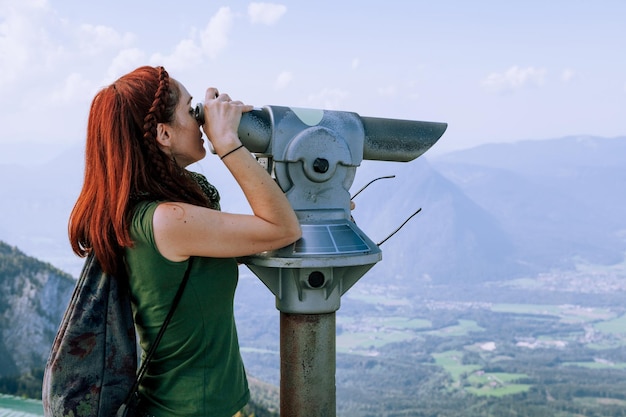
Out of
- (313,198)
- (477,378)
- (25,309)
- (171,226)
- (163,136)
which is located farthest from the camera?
(477,378)

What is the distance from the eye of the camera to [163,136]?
160 cm

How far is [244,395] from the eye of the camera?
172cm

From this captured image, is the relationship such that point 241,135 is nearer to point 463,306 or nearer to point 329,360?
point 329,360

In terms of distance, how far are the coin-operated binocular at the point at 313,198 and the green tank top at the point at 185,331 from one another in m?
0.24

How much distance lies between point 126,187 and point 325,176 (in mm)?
538

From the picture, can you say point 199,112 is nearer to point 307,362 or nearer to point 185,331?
point 185,331

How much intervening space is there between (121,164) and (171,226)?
18cm

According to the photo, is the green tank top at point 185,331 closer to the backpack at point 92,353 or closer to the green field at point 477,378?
the backpack at point 92,353

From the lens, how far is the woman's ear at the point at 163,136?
1593 millimetres

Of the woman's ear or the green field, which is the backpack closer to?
the woman's ear

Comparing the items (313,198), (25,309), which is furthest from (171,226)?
(25,309)

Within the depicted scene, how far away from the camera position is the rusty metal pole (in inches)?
75.5

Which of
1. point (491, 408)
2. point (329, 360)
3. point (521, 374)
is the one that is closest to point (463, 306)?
point (521, 374)

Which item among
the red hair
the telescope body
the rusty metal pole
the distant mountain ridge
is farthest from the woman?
the distant mountain ridge
